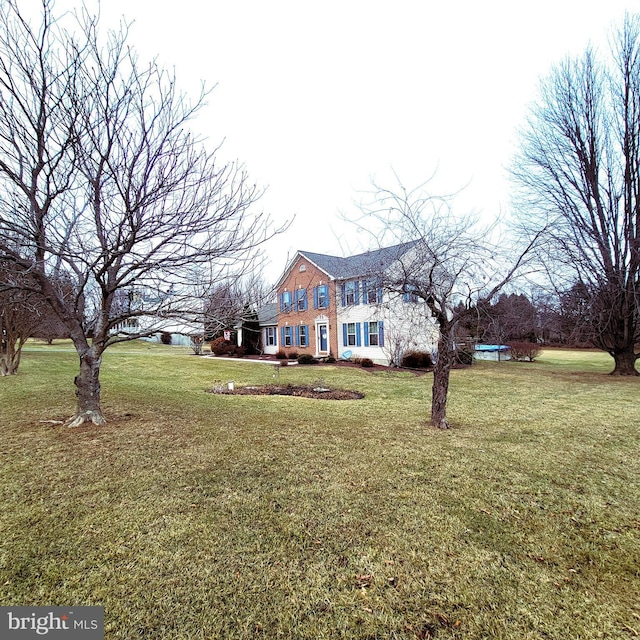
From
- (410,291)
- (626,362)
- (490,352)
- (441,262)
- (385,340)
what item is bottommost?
(490,352)

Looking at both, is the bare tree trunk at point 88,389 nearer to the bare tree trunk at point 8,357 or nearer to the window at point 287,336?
the bare tree trunk at point 8,357

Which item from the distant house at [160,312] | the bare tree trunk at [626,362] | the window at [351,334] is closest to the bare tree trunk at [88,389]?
the distant house at [160,312]

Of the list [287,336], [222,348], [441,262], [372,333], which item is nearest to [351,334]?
[372,333]

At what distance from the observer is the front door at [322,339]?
70.5ft

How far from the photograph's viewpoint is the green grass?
2.13m

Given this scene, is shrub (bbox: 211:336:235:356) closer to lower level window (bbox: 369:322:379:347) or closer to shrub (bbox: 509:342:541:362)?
lower level window (bbox: 369:322:379:347)

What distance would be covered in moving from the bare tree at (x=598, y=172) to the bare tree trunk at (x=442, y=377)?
10.3 metres

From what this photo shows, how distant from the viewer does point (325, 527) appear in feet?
10.00

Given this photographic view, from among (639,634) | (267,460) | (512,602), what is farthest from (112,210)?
(639,634)

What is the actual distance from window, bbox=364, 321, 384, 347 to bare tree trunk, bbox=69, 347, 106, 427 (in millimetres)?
14111

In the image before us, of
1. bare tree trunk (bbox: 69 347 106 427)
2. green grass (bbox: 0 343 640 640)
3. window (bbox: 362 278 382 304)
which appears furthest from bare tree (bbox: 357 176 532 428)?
bare tree trunk (bbox: 69 347 106 427)

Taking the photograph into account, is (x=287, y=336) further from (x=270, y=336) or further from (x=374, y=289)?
(x=374, y=289)

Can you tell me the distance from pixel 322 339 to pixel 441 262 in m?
16.0

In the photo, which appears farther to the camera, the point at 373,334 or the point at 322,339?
the point at 322,339
